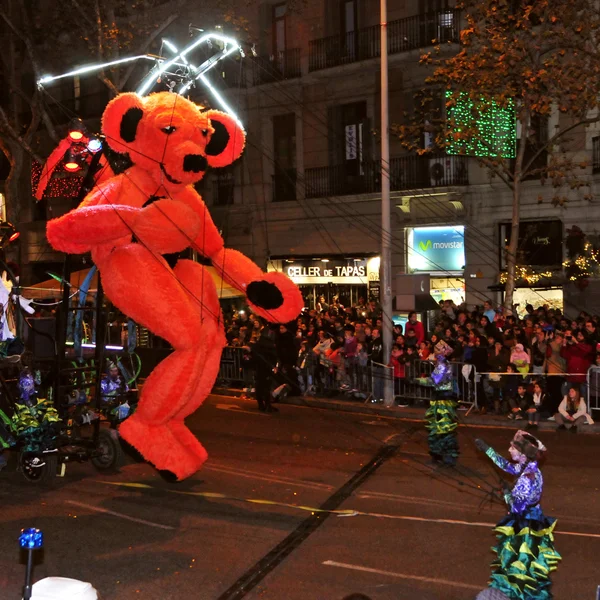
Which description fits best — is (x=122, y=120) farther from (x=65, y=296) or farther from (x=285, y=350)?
(x=285, y=350)

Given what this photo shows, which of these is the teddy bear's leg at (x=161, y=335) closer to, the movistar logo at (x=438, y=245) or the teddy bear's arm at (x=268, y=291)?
the teddy bear's arm at (x=268, y=291)

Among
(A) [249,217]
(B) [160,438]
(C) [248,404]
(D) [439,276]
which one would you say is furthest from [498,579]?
(A) [249,217]

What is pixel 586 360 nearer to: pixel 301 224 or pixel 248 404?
pixel 248 404

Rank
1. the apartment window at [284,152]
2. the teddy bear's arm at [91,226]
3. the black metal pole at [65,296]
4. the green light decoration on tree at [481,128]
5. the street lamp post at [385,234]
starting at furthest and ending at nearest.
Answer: the apartment window at [284,152] < the green light decoration on tree at [481,128] < the street lamp post at [385,234] < the black metal pole at [65,296] < the teddy bear's arm at [91,226]

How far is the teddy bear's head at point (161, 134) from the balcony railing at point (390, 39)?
14348 millimetres

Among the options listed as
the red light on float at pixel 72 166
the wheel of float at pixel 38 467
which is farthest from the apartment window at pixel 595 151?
the wheel of float at pixel 38 467

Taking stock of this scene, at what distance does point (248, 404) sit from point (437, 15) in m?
12.9

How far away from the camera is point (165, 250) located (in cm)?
959

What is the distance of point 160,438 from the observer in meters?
9.78

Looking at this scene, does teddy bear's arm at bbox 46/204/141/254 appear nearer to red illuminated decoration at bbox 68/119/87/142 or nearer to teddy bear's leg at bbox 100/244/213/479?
teddy bear's leg at bbox 100/244/213/479

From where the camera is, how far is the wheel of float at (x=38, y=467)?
10539mm

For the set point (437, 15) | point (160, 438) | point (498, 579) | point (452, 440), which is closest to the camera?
point (498, 579)

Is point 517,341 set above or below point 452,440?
above

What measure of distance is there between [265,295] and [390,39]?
17.1 m
